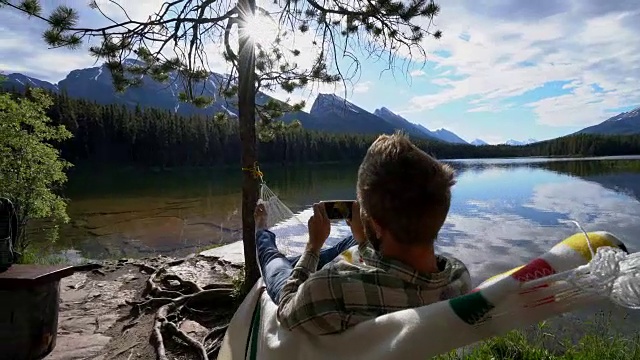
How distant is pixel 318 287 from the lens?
1.11 metres

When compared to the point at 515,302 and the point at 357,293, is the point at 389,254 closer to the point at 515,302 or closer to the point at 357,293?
the point at 357,293

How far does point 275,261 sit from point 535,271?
3.33ft

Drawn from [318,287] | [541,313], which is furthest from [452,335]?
[318,287]

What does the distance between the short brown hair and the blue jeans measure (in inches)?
21.1

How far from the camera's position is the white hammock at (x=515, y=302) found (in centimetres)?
79

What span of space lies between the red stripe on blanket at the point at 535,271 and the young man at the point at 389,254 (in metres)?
0.25

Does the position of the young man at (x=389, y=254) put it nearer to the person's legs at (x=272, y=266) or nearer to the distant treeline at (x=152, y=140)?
the person's legs at (x=272, y=266)

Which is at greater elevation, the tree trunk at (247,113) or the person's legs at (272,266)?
the tree trunk at (247,113)

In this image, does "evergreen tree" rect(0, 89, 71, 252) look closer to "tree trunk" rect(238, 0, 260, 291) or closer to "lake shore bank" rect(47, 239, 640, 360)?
"lake shore bank" rect(47, 239, 640, 360)

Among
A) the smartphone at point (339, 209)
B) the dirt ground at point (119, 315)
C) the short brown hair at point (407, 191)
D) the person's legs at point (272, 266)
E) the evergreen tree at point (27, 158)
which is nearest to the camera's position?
the short brown hair at point (407, 191)

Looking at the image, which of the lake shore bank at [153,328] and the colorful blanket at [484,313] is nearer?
the colorful blanket at [484,313]

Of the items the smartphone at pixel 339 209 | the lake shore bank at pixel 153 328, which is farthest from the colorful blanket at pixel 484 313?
the lake shore bank at pixel 153 328

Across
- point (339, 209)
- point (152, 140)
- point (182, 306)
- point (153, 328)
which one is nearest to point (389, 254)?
point (339, 209)

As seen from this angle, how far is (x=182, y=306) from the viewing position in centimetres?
475
